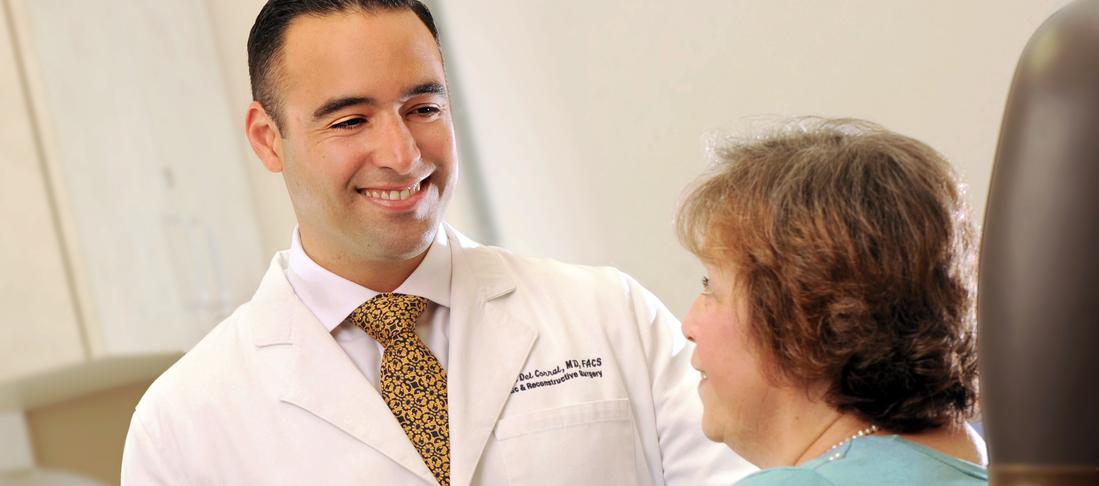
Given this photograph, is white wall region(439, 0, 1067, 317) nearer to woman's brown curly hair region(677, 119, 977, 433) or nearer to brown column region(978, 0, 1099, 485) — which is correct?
woman's brown curly hair region(677, 119, 977, 433)

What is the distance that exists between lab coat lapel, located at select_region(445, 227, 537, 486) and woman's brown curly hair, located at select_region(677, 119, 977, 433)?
0.58m

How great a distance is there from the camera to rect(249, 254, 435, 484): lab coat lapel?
1429mm

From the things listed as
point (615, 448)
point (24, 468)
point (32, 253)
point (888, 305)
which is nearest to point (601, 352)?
point (615, 448)

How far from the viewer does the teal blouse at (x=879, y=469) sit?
2.72 feet

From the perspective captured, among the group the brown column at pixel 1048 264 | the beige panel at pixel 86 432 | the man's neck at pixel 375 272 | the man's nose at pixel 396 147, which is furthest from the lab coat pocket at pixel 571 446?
the beige panel at pixel 86 432

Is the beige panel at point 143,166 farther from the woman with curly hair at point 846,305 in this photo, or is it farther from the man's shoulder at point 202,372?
the woman with curly hair at point 846,305

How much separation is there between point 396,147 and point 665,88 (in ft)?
3.38

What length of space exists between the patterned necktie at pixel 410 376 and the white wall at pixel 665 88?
35.0 inches

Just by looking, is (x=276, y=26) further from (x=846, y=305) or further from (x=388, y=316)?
(x=846, y=305)

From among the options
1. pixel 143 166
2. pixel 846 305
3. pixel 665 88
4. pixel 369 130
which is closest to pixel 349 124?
pixel 369 130

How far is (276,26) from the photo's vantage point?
1561 mm

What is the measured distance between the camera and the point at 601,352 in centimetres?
157

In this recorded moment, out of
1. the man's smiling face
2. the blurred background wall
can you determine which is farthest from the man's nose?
the blurred background wall

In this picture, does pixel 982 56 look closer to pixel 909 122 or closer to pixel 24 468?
pixel 909 122
